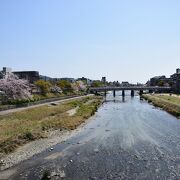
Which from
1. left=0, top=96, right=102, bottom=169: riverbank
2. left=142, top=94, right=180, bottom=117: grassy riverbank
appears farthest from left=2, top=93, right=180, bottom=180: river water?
left=142, top=94, right=180, bottom=117: grassy riverbank

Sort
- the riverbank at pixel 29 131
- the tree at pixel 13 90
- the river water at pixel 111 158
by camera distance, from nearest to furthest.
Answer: the river water at pixel 111 158 < the riverbank at pixel 29 131 < the tree at pixel 13 90

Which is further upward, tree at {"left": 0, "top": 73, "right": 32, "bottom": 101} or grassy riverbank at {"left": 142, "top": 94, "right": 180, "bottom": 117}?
tree at {"left": 0, "top": 73, "right": 32, "bottom": 101}

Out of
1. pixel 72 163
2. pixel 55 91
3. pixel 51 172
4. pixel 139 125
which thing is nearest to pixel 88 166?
pixel 72 163

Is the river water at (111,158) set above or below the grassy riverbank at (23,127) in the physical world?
below

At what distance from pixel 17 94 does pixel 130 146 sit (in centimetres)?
3641

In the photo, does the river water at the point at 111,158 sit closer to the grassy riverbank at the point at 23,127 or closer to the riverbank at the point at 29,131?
the riverbank at the point at 29,131

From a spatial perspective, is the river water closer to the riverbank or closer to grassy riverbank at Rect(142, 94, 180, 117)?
the riverbank

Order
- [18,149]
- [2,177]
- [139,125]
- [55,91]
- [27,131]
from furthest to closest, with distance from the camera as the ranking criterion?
1. [55,91]
2. [139,125]
3. [27,131]
4. [18,149]
5. [2,177]

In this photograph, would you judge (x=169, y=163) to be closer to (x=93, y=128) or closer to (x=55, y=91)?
(x=93, y=128)

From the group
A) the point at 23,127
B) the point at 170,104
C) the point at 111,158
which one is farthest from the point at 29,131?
the point at 170,104

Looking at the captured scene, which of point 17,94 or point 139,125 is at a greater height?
point 17,94

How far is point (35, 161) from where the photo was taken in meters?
24.7

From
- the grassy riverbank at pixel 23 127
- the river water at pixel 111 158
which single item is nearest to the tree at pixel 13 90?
the grassy riverbank at pixel 23 127

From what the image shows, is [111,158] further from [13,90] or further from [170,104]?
[170,104]
